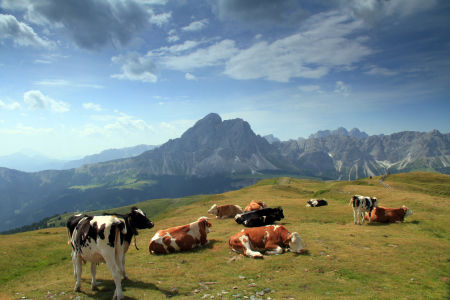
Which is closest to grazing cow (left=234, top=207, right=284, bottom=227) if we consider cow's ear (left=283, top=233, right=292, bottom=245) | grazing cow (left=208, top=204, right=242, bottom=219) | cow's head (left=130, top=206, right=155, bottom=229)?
grazing cow (left=208, top=204, right=242, bottom=219)

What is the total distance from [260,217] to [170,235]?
9.04m

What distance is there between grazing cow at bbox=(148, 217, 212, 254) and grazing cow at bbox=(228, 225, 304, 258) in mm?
2621

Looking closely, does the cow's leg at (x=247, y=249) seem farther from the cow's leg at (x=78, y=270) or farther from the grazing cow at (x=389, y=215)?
the grazing cow at (x=389, y=215)

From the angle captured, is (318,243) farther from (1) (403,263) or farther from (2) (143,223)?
(2) (143,223)

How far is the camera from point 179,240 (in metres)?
16.0

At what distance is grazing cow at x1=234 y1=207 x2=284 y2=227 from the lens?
71.4ft

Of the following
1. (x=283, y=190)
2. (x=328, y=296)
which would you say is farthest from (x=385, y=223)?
(x=283, y=190)

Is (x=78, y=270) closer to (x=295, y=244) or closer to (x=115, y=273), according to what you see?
(x=115, y=273)

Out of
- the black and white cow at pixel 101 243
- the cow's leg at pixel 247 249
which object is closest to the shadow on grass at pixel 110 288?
the black and white cow at pixel 101 243

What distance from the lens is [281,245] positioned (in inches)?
594

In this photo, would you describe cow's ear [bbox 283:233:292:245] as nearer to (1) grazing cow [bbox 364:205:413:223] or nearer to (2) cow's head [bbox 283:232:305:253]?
(2) cow's head [bbox 283:232:305:253]

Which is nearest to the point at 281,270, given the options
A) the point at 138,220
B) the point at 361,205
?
the point at 138,220

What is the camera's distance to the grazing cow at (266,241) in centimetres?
1455

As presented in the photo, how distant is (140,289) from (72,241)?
3.95 meters
